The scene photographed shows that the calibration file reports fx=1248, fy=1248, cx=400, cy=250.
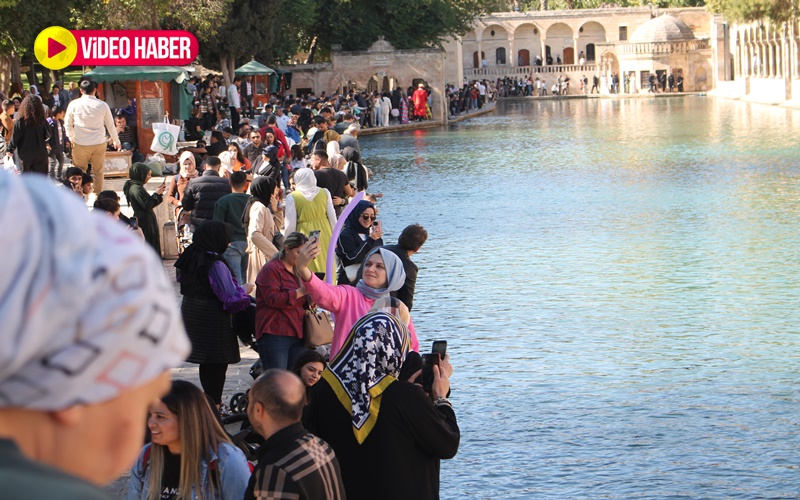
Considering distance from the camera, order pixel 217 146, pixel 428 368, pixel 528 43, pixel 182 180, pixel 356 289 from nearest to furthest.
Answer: pixel 428 368, pixel 356 289, pixel 182 180, pixel 217 146, pixel 528 43

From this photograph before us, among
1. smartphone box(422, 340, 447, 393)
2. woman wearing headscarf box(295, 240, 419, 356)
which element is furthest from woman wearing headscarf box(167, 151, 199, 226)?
smartphone box(422, 340, 447, 393)

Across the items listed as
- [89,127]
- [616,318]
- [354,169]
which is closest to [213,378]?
[616,318]

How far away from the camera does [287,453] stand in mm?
4262

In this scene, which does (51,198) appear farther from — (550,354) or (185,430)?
(550,354)

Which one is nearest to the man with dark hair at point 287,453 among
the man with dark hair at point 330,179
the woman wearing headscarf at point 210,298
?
the woman wearing headscarf at point 210,298

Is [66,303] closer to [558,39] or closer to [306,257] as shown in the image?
[306,257]

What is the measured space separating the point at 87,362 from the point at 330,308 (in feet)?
19.2

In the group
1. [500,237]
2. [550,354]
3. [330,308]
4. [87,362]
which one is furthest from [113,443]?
[500,237]

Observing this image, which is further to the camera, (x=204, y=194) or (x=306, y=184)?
(x=204, y=194)

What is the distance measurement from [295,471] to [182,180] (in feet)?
32.5

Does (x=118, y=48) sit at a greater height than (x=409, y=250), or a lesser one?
greater

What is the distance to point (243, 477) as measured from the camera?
4441 mm

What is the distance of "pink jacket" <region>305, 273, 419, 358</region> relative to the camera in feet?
22.8

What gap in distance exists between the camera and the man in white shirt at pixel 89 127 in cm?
1622
